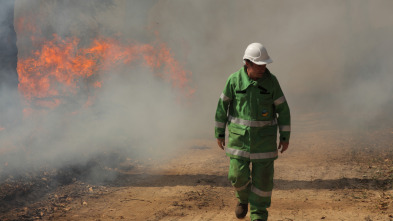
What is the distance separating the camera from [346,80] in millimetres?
14648

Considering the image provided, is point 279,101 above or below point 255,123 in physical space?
above

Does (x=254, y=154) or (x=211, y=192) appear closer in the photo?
(x=254, y=154)

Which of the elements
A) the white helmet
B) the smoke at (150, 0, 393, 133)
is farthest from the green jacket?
the smoke at (150, 0, 393, 133)

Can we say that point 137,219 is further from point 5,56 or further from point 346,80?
point 346,80

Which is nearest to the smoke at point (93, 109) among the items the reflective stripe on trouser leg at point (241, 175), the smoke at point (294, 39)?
the smoke at point (294, 39)

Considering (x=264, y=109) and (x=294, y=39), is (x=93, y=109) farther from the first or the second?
(x=294, y=39)

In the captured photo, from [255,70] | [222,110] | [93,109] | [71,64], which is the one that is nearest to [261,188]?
[222,110]

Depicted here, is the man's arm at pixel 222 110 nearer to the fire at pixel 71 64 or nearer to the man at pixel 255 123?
the man at pixel 255 123

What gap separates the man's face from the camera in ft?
11.5

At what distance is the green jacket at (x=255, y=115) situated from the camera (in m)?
3.57

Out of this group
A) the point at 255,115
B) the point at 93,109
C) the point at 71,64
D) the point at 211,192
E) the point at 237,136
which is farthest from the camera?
the point at 93,109

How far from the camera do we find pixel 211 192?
5.27m

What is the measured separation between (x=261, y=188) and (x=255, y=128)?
716 mm

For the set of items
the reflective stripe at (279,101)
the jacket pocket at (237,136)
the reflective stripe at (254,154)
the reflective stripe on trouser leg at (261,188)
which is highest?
the reflective stripe at (279,101)
